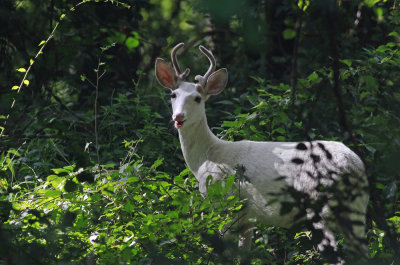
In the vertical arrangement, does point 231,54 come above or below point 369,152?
below

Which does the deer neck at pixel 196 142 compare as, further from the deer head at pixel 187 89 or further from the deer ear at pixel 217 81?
the deer ear at pixel 217 81

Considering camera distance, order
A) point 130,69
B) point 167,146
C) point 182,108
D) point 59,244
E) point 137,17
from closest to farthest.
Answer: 1. point 59,244
2. point 182,108
3. point 167,146
4. point 137,17
5. point 130,69

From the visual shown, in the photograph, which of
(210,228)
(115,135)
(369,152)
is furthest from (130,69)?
(210,228)

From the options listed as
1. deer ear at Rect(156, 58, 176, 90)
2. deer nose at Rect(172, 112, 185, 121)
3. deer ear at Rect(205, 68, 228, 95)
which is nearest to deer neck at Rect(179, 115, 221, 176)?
deer nose at Rect(172, 112, 185, 121)

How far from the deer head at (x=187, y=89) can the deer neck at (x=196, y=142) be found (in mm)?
82

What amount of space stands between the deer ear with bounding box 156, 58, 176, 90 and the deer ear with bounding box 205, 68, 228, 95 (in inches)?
13.1

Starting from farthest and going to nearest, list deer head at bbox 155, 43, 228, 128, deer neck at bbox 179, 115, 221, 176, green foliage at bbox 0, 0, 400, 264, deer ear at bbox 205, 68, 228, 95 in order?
deer ear at bbox 205, 68, 228, 95 < deer neck at bbox 179, 115, 221, 176 < deer head at bbox 155, 43, 228, 128 < green foliage at bbox 0, 0, 400, 264

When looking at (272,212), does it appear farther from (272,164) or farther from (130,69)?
(130,69)

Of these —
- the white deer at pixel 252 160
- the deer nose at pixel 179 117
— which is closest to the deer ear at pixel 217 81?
the white deer at pixel 252 160

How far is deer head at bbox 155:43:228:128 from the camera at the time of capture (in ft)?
17.1

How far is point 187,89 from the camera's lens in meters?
5.40

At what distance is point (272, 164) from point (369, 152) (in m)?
1.14

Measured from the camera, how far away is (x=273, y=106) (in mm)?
5242

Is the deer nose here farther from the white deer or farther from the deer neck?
the deer neck
